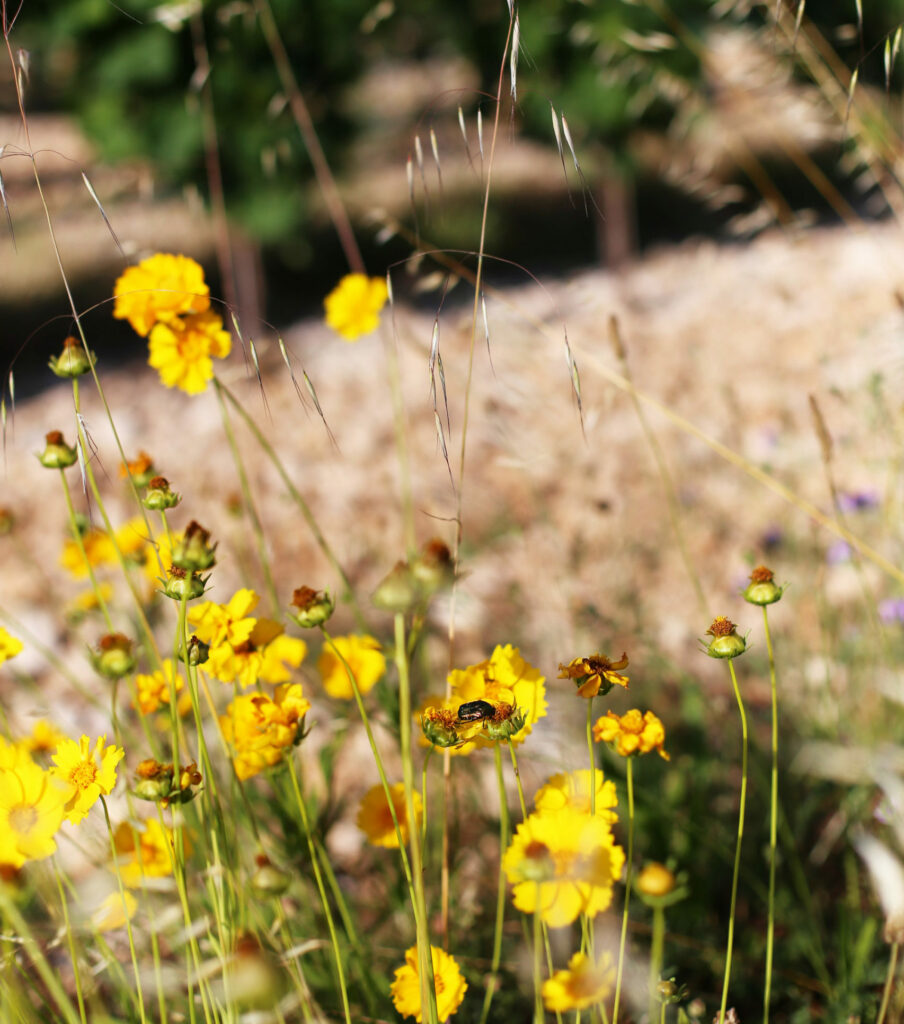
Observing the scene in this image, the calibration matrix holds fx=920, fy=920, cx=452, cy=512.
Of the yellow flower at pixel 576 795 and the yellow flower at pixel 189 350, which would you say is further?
the yellow flower at pixel 189 350

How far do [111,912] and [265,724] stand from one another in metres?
0.21

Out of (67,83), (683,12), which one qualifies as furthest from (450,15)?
(67,83)

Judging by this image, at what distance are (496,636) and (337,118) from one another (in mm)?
2893

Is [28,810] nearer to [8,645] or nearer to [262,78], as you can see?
[8,645]

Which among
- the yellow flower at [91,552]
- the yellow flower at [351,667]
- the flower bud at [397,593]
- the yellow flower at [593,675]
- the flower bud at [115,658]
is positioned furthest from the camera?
the yellow flower at [91,552]

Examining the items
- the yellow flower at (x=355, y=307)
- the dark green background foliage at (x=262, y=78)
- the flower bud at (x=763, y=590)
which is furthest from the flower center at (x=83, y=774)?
the dark green background foliage at (x=262, y=78)

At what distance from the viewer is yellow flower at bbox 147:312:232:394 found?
0.72 meters

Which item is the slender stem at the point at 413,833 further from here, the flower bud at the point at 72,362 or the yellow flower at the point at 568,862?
the flower bud at the point at 72,362

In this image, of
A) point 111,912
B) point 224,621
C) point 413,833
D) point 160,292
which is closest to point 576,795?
point 413,833

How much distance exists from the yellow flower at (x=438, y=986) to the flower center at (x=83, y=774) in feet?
0.77

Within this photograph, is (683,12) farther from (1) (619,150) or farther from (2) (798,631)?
(2) (798,631)

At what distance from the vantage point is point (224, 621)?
63cm

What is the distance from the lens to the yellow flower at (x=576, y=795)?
55 centimetres

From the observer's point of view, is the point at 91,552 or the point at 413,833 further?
the point at 91,552
